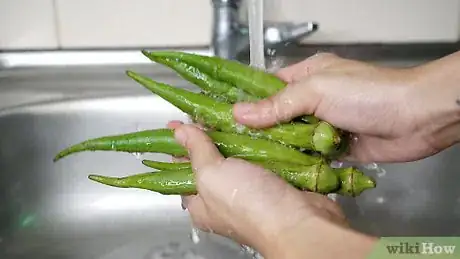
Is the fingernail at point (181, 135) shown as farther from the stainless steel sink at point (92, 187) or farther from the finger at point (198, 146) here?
the stainless steel sink at point (92, 187)

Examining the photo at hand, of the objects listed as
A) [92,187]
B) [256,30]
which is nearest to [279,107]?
[256,30]

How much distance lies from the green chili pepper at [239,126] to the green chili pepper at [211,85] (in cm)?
2

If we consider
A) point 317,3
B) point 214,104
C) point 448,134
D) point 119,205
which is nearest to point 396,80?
point 448,134

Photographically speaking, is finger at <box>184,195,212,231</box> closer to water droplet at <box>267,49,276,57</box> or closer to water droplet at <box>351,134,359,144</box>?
water droplet at <box>351,134,359,144</box>

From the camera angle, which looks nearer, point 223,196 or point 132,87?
point 223,196

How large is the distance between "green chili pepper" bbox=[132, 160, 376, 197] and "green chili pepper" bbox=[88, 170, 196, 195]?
83 millimetres

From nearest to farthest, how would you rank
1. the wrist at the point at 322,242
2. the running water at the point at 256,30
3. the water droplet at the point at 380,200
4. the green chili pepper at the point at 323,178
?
the wrist at the point at 322,242
the green chili pepper at the point at 323,178
the running water at the point at 256,30
the water droplet at the point at 380,200

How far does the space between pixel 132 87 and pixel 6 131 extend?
219 millimetres

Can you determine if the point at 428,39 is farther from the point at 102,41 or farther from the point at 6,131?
the point at 6,131

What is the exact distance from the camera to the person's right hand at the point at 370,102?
77 cm

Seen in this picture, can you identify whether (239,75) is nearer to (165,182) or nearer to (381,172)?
(165,182)

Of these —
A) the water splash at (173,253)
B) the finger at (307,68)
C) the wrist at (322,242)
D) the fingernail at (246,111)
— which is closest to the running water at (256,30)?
the water splash at (173,253)

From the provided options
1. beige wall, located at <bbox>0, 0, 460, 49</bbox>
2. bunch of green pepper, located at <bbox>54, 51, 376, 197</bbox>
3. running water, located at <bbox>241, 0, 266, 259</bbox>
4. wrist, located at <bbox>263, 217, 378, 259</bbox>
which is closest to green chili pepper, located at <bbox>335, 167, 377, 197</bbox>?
bunch of green pepper, located at <bbox>54, 51, 376, 197</bbox>

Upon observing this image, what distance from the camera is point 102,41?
1242mm
